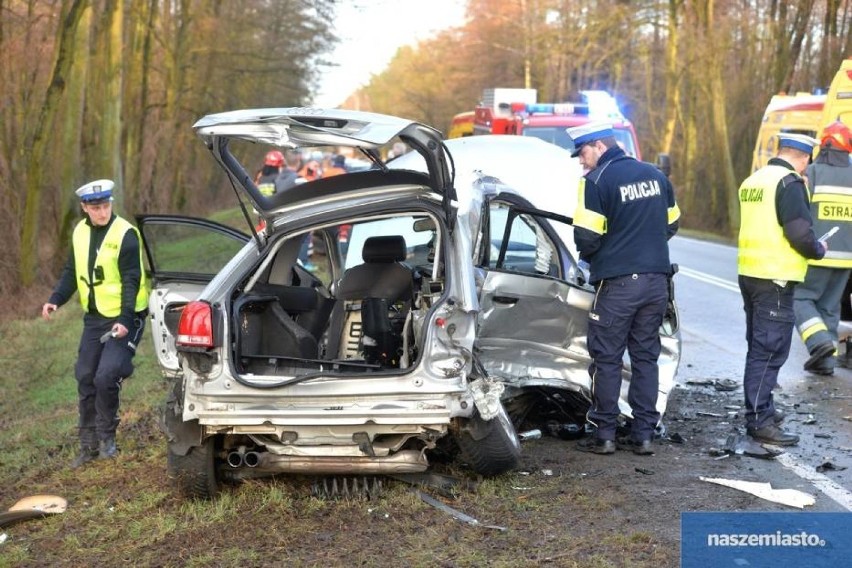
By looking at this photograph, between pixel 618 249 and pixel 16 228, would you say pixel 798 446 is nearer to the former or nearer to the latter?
pixel 618 249

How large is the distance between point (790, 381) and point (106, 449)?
523 centimetres

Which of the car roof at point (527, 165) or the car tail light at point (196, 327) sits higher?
the car roof at point (527, 165)

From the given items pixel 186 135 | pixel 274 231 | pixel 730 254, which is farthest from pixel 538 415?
pixel 186 135

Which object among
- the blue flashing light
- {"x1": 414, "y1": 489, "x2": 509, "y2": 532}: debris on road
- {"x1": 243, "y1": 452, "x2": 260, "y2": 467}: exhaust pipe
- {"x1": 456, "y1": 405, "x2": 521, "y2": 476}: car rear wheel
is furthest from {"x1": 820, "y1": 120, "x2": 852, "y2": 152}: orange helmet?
the blue flashing light

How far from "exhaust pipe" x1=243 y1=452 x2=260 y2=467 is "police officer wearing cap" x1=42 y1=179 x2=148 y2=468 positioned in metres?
1.63

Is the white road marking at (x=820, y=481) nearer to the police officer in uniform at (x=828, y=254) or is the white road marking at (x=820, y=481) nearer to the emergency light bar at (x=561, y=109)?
the police officer in uniform at (x=828, y=254)

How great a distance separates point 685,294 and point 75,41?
9.95 meters

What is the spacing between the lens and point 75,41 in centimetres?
1673

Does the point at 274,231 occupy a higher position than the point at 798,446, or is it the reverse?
the point at 274,231

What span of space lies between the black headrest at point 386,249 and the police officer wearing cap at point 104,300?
157 centimetres

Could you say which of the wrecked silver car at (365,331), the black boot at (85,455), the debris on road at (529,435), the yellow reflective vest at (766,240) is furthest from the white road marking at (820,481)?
the black boot at (85,455)

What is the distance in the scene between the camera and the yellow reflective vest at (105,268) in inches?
274

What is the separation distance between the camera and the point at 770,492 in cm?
558

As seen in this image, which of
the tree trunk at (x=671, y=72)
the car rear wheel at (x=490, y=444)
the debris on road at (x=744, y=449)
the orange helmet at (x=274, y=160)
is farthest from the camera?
the tree trunk at (x=671, y=72)
